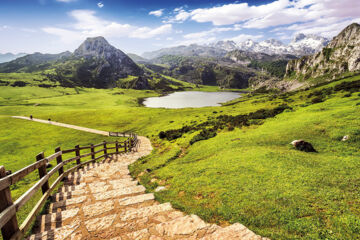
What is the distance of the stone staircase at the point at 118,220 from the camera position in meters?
6.73

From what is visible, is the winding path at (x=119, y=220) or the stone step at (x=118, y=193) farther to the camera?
the stone step at (x=118, y=193)

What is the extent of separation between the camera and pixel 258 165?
14195 mm

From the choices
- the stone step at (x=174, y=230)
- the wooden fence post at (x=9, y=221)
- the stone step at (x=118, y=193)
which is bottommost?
the stone step at (x=118, y=193)

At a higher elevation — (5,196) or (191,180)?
(5,196)

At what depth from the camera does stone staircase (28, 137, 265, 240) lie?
6727mm

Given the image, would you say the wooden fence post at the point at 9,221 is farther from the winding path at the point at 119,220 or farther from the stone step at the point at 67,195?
the stone step at the point at 67,195

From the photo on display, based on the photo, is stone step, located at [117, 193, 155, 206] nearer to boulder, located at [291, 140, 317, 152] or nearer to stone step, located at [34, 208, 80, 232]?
stone step, located at [34, 208, 80, 232]

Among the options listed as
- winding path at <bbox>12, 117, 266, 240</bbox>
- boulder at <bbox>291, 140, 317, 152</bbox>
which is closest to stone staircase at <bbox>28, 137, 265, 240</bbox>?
winding path at <bbox>12, 117, 266, 240</bbox>

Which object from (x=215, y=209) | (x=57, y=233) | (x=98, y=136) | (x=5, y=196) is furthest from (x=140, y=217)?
(x=98, y=136)

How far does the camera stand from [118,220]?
7.84m

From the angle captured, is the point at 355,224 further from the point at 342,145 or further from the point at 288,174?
the point at 342,145

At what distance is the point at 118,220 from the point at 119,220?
43mm

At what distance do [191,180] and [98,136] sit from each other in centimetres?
4697

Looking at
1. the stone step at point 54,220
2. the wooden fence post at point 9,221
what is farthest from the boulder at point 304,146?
the wooden fence post at point 9,221
